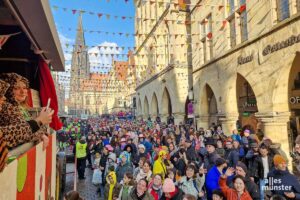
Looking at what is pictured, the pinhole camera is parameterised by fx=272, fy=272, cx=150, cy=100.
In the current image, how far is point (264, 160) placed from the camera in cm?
665

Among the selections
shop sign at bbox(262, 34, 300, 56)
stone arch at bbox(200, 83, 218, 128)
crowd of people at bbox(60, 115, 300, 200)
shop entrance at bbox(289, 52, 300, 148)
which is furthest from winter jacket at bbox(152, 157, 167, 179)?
stone arch at bbox(200, 83, 218, 128)

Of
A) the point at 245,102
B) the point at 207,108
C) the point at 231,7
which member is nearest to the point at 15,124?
the point at 231,7

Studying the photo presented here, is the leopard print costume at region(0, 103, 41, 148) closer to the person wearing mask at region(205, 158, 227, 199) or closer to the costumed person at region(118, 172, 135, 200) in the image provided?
the costumed person at region(118, 172, 135, 200)

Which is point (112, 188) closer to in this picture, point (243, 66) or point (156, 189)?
point (156, 189)

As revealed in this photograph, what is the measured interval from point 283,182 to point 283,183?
2 cm

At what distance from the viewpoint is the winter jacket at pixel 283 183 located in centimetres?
470

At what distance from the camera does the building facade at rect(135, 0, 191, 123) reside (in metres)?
24.2

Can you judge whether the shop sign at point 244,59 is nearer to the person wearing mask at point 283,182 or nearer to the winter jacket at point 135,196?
the person wearing mask at point 283,182

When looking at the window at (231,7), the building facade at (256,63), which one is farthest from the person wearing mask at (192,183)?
the window at (231,7)

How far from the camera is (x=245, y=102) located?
51.3 ft

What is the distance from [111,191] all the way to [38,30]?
13.3 ft

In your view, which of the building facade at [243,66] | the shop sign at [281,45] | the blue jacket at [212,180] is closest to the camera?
the blue jacket at [212,180]

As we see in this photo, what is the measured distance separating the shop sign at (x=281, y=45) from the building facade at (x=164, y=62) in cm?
680

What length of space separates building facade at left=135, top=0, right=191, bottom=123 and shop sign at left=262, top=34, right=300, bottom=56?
680 centimetres
